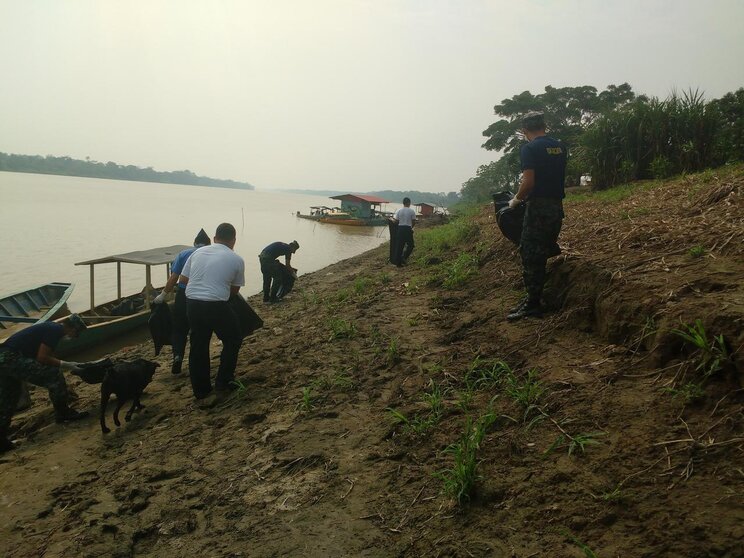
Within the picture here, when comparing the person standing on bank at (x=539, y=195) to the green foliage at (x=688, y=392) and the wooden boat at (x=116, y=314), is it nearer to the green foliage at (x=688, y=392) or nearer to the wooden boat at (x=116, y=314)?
the green foliage at (x=688, y=392)

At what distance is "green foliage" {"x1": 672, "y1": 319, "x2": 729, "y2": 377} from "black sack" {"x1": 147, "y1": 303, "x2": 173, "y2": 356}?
5.91 meters

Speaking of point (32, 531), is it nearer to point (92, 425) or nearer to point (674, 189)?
point (92, 425)

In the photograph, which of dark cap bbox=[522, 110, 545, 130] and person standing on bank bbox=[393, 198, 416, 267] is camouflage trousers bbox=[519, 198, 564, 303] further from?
person standing on bank bbox=[393, 198, 416, 267]

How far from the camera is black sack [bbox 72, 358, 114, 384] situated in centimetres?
493

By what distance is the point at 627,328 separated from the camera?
11.1 ft

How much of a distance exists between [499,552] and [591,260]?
324 centimetres

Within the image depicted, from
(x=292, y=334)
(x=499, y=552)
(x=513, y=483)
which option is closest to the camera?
(x=499, y=552)

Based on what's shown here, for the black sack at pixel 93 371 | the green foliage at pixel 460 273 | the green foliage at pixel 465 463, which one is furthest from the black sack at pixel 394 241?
the green foliage at pixel 465 463

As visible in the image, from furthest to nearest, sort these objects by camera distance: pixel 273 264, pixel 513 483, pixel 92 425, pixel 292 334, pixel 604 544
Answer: pixel 273 264 → pixel 292 334 → pixel 92 425 → pixel 513 483 → pixel 604 544

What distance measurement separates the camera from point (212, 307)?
4668mm

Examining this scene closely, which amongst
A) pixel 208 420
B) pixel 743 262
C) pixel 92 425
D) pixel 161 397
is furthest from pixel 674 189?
pixel 92 425

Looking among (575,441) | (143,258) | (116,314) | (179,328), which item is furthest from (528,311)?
(116,314)

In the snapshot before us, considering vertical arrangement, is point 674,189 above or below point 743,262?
above

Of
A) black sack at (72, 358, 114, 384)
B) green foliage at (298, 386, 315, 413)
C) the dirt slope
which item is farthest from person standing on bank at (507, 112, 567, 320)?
black sack at (72, 358, 114, 384)
